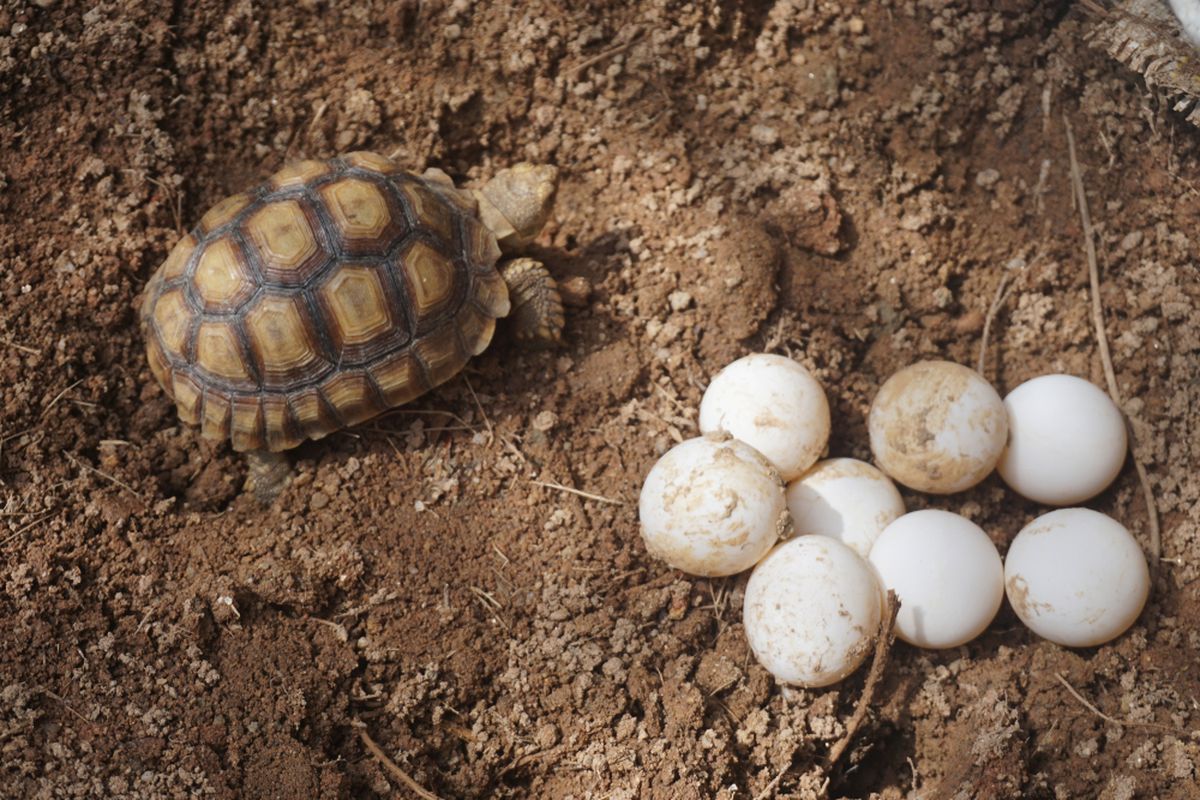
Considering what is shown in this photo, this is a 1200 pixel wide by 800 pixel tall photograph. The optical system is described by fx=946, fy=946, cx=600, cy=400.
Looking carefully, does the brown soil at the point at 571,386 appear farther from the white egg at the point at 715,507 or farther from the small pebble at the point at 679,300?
the white egg at the point at 715,507

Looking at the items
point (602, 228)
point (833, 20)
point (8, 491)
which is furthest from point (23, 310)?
point (833, 20)

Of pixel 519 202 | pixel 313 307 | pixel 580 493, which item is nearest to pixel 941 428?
pixel 580 493

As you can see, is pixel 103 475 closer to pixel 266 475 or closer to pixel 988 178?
pixel 266 475

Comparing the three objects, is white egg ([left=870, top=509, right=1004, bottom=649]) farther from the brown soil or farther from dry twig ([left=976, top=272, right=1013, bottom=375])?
dry twig ([left=976, top=272, right=1013, bottom=375])

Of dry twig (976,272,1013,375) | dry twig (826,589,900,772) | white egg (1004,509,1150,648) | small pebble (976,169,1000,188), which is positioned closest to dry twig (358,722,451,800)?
dry twig (826,589,900,772)

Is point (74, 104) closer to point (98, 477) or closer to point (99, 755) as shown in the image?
point (98, 477)
